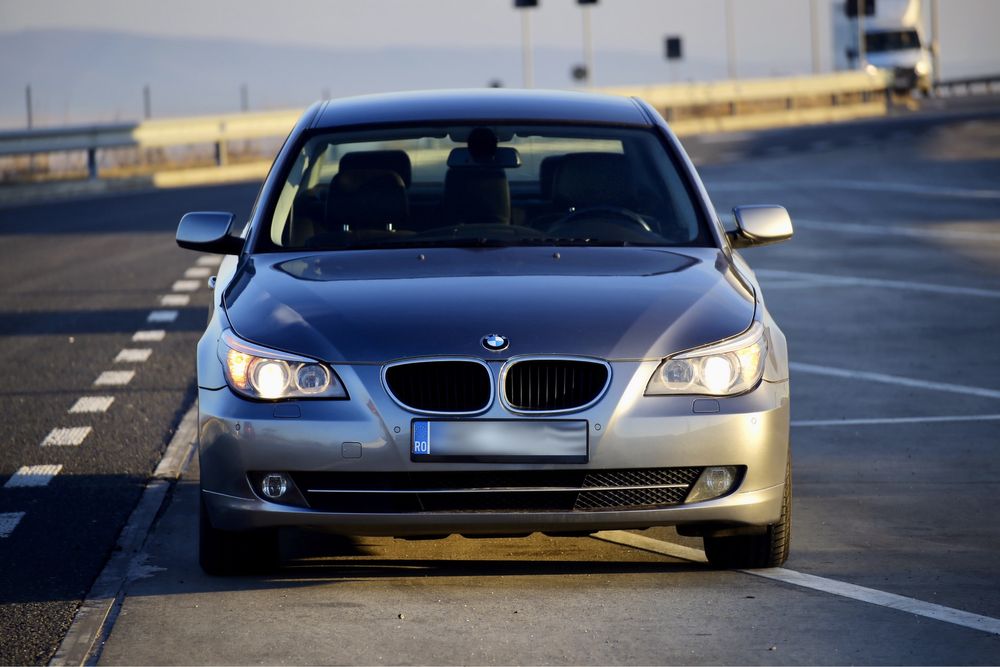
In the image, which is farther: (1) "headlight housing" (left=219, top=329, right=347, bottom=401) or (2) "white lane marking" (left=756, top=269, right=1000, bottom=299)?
(2) "white lane marking" (left=756, top=269, right=1000, bottom=299)

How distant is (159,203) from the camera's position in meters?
25.8

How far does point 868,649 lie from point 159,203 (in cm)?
2154

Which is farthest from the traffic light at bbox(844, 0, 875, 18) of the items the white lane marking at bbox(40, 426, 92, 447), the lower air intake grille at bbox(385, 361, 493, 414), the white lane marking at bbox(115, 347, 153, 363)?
the lower air intake grille at bbox(385, 361, 493, 414)

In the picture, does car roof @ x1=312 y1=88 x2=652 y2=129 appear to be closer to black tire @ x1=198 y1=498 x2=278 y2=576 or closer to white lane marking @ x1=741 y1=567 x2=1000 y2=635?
black tire @ x1=198 y1=498 x2=278 y2=576

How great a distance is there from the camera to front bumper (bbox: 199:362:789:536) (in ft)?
18.4

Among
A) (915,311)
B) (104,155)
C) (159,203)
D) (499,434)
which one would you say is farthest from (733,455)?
(104,155)

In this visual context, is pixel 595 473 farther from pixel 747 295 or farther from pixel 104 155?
pixel 104 155

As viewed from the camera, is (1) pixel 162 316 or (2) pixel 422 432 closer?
(2) pixel 422 432

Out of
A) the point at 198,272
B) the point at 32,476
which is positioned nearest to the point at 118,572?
the point at 32,476

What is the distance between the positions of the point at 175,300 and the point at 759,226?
28.5 feet

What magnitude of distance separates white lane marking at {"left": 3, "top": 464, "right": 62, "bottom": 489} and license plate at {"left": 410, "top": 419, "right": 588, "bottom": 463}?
9.71 ft

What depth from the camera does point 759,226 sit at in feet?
23.1

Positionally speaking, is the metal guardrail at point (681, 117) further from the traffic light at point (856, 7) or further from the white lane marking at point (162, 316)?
the white lane marking at point (162, 316)

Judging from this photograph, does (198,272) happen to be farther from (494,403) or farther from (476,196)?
(494,403)
